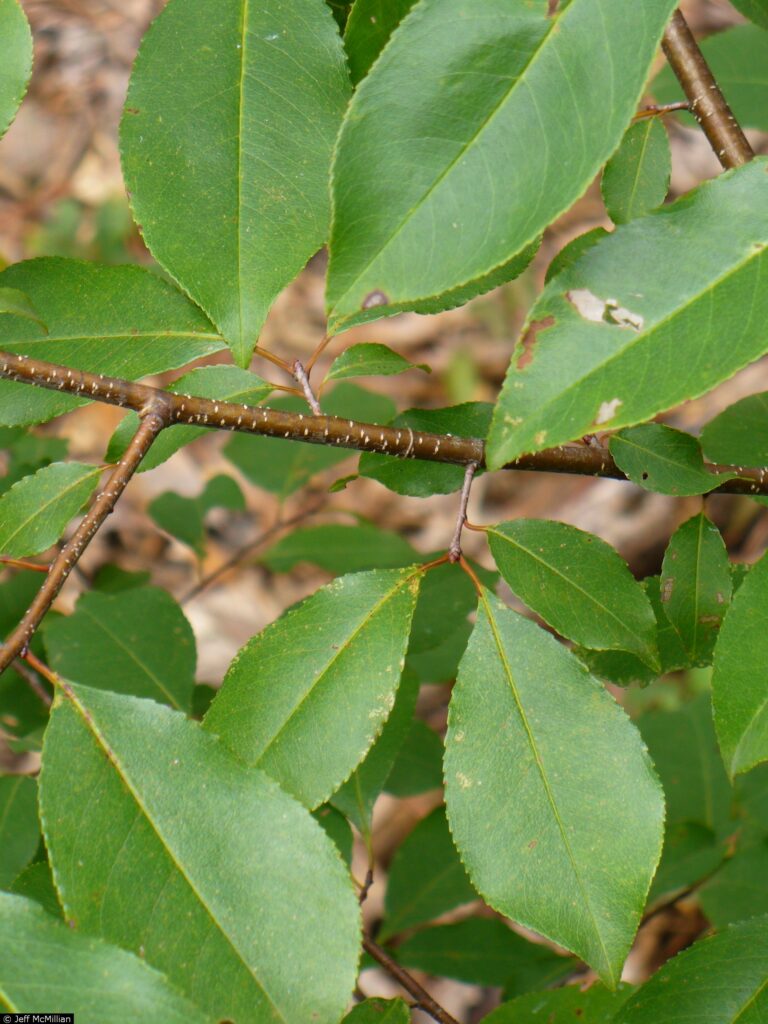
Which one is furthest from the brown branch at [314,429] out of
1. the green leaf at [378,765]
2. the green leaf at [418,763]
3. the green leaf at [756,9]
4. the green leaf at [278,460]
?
the green leaf at [278,460]

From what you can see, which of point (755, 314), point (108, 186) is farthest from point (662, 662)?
point (108, 186)

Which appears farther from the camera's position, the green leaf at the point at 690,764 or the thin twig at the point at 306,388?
the green leaf at the point at 690,764

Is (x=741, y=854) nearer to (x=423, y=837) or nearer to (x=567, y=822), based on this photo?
(x=423, y=837)

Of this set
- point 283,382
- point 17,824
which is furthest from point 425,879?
point 283,382

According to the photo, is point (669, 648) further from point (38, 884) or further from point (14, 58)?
point (14, 58)

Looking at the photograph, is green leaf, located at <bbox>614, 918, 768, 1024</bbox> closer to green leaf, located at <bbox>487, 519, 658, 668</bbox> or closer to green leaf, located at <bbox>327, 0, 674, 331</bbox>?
green leaf, located at <bbox>487, 519, 658, 668</bbox>

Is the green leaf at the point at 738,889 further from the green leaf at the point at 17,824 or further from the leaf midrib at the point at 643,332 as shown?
the leaf midrib at the point at 643,332

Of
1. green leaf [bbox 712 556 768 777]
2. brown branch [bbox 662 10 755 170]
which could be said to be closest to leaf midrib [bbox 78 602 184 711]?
green leaf [bbox 712 556 768 777]
